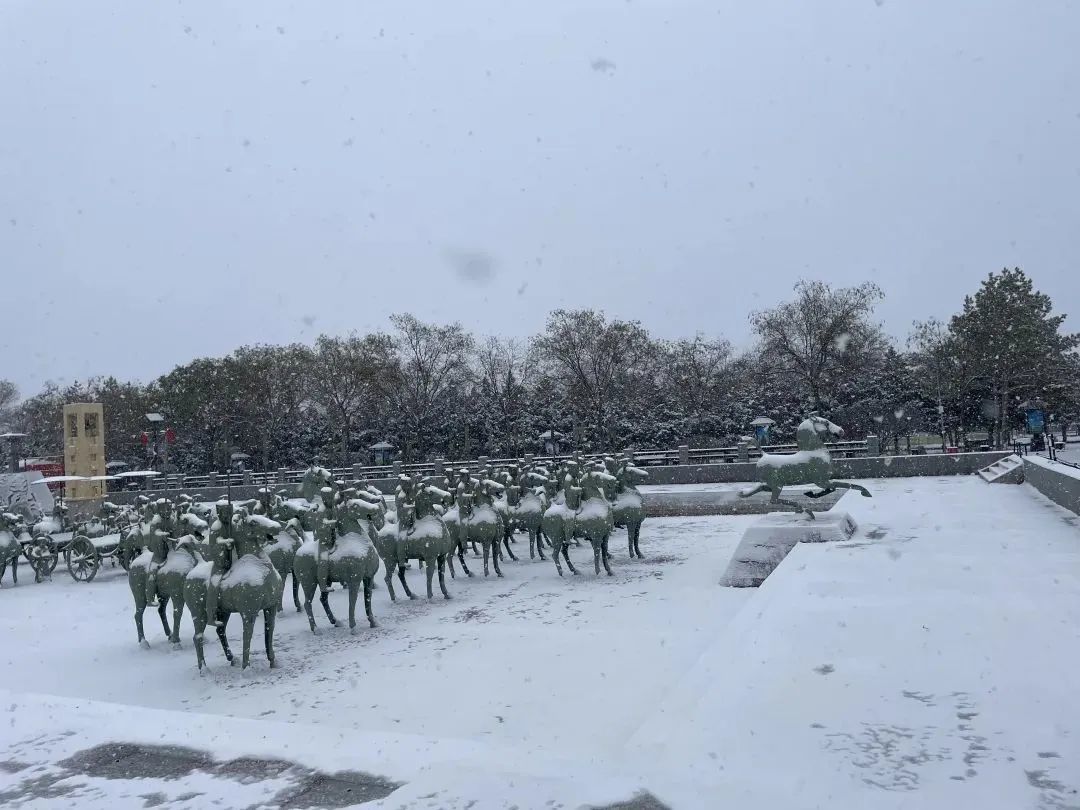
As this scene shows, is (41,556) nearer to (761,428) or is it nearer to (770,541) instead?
(770,541)

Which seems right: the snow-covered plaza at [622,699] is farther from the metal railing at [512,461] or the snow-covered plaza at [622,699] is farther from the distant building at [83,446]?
the distant building at [83,446]

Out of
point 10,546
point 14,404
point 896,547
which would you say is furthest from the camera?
point 14,404

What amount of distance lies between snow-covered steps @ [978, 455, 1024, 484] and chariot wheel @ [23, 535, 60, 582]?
24002 mm

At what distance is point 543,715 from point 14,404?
298ft

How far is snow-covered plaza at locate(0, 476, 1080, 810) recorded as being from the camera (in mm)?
4945

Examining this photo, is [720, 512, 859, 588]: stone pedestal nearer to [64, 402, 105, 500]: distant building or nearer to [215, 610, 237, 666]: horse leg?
[215, 610, 237, 666]: horse leg

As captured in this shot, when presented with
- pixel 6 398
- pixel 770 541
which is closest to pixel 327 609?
pixel 770 541

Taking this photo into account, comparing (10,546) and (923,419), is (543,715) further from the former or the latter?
(923,419)

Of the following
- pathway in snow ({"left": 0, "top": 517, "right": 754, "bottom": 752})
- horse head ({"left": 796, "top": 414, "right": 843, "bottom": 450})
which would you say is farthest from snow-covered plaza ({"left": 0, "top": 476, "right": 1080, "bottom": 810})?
horse head ({"left": 796, "top": 414, "right": 843, "bottom": 450})

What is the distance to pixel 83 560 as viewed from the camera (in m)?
17.9

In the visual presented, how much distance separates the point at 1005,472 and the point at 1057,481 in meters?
7.10

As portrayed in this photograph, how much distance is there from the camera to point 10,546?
17062 millimetres

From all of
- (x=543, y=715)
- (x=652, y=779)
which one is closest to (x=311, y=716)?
(x=543, y=715)

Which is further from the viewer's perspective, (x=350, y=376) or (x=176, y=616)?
(x=350, y=376)
